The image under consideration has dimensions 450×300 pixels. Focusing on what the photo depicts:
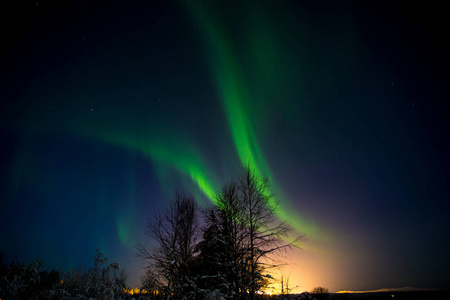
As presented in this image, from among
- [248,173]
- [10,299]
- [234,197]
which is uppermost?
[248,173]

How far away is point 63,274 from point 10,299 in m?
43.8

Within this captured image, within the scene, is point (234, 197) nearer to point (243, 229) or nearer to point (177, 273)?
point (243, 229)

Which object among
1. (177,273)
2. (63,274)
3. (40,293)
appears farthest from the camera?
(63,274)

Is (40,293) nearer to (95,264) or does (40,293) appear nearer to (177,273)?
(95,264)

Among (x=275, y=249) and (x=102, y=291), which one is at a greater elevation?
(x=275, y=249)

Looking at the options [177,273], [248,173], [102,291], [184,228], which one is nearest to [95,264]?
[102,291]

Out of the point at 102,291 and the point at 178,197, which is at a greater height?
the point at 178,197

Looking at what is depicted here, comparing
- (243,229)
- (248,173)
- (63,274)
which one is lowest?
(63,274)

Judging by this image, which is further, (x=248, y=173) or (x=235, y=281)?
(x=248, y=173)

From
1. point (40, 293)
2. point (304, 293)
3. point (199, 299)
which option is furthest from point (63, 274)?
point (304, 293)

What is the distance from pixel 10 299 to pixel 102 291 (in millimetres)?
4763

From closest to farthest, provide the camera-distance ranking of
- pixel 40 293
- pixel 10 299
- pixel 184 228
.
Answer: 1. pixel 10 299
2. pixel 40 293
3. pixel 184 228

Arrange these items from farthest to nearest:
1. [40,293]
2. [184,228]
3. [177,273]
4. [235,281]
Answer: [184,228]
[177,273]
[40,293]
[235,281]

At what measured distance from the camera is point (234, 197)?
49.3 ft
